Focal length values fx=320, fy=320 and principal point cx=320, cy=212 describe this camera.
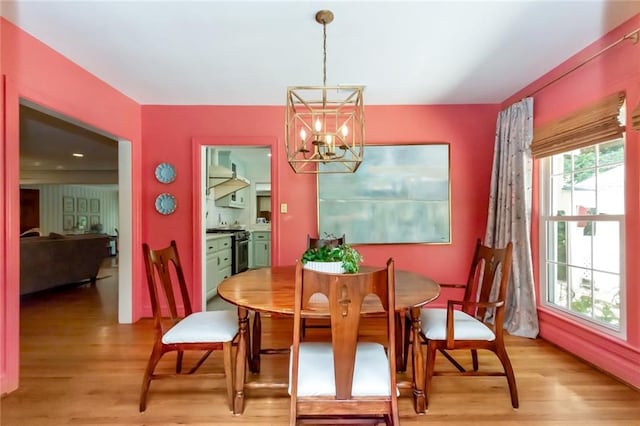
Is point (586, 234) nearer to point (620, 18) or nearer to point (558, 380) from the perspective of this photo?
point (558, 380)

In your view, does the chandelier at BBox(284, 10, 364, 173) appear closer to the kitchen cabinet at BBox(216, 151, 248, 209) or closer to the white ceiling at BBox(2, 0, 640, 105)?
the white ceiling at BBox(2, 0, 640, 105)

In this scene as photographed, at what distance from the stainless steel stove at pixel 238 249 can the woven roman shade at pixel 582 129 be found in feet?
13.7

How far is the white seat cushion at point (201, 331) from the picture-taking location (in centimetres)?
183

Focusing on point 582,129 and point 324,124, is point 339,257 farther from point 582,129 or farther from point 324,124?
point 582,129

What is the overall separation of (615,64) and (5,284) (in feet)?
13.8

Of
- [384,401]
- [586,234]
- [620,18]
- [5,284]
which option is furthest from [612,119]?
[5,284]

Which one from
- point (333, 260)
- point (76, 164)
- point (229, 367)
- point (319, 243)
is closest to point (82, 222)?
point (76, 164)

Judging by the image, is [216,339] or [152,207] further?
[152,207]

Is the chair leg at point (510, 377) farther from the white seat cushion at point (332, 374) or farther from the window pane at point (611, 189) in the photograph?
the window pane at point (611, 189)

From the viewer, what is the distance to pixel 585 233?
8.29ft

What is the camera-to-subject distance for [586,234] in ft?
8.26

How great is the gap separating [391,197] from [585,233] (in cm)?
168

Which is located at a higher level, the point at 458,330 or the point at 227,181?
the point at 227,181

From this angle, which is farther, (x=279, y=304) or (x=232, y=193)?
(x=232, y=193)
